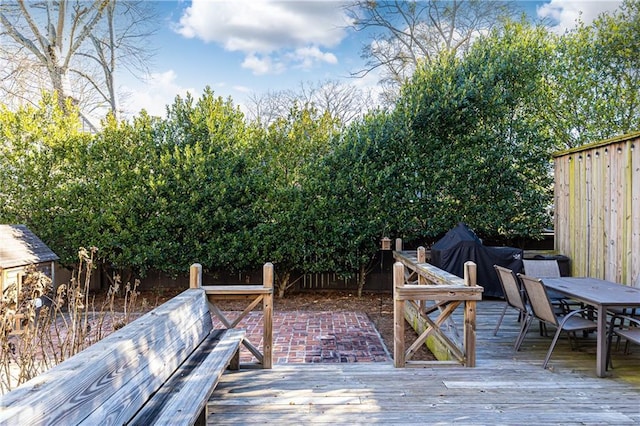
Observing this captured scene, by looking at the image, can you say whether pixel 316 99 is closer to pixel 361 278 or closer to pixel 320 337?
pixel 361 278

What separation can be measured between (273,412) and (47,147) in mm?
7652

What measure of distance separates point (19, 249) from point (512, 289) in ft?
24.0

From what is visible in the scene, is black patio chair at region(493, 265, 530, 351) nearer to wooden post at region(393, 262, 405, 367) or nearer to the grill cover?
wooden post at region(393, 262, 405, 367)

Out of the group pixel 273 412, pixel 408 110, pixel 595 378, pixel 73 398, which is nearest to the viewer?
pixel 73 398

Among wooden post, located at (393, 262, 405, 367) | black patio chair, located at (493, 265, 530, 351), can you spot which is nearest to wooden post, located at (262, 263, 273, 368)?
wooden post, located at (393, 262, 405, 367)

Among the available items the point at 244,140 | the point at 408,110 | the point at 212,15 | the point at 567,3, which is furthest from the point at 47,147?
the point at 567,3

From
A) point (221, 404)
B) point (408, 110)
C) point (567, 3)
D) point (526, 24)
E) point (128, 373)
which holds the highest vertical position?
point (567, 3)

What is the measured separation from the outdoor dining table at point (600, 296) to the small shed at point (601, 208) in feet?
1.96

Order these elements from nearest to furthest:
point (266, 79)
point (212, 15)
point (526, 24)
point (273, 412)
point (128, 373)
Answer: point (128, 373), point (273, 412), point (526, 24), point (212, 15), point (266, 79)

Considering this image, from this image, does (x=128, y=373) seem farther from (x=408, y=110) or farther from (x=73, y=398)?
(x=408, y=110)

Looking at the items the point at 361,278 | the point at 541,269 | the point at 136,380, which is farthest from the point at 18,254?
the point at 541,269

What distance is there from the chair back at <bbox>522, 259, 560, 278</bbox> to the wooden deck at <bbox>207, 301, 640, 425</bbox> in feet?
5.06

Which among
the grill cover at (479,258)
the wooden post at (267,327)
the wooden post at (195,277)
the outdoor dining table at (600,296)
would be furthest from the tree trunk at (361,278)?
the wooden post at (195,277)

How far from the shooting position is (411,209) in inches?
316
